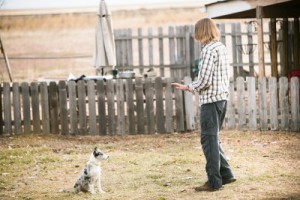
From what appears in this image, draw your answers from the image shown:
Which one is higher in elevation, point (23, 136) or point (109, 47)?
point (109, 47)

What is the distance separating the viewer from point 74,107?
11969mm

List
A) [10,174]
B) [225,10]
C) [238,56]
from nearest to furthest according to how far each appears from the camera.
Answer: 1. [10,174]
2. [225,10]
3. [238,56]

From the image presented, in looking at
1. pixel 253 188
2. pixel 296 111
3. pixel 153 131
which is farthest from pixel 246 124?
pixel 253 188

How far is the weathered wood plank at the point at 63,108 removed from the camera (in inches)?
472

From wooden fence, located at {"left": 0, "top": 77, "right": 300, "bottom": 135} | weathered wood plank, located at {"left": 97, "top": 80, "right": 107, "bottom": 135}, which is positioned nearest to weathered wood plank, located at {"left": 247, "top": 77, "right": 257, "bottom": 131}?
wooden fence, located at {"left": 0, "top": 77, "right": 300, "bottom": 135}

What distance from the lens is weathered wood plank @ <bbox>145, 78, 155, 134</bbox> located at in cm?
1182

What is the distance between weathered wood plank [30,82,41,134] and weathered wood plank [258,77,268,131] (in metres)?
4.70

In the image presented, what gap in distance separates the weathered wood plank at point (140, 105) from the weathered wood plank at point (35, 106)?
2.13 meters

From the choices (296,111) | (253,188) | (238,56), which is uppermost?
(238,56)

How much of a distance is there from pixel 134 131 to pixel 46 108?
1.95 m

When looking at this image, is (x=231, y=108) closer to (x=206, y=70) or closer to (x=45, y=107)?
(x=45, y=107)

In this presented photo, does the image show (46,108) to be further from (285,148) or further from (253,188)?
(253,188)

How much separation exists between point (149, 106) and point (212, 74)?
5253mm

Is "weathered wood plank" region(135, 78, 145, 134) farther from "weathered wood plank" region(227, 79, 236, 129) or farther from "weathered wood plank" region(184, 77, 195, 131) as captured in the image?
"weathered wood plank" region(227, 79, 236, 129)
